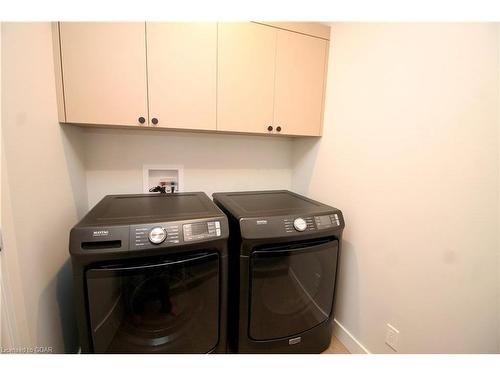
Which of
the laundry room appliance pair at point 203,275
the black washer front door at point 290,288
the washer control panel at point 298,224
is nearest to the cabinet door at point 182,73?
the laundry room appliance pair at point 203,275

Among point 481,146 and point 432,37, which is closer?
point 481,146

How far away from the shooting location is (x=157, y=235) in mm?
820

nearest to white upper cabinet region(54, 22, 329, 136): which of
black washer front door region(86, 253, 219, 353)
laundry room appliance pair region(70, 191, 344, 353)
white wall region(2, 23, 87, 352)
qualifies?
white wall region(2, 23, 87, 352)

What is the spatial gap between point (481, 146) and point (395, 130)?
0.32m

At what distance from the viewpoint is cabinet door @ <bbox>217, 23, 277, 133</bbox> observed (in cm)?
120

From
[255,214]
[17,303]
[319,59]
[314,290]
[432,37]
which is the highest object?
[319,59]

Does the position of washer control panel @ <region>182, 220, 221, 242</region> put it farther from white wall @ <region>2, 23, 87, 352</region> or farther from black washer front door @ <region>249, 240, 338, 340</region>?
white wall @ <region>2, 23, 87, 352</region>

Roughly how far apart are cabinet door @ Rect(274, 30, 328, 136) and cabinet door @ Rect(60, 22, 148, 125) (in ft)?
2.49

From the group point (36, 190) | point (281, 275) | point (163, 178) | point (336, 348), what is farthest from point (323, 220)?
point (36, 190)

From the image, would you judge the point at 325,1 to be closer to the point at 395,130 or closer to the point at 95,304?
the point at 395,130

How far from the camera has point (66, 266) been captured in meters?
1.11

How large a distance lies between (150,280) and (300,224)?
2.24 feet

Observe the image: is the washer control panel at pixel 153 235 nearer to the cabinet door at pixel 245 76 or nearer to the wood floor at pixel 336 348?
the cabinet door at pixel 245 76
